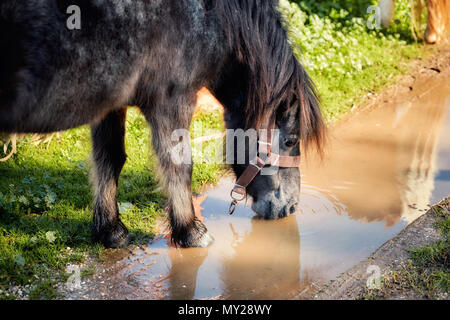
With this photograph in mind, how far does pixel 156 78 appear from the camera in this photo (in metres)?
2.88

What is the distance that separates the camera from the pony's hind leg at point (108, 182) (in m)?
3.43

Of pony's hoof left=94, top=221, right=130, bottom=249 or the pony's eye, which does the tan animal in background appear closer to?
the pony's eye

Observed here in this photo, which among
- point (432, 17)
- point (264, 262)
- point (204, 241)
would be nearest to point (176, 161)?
point (204, 241)

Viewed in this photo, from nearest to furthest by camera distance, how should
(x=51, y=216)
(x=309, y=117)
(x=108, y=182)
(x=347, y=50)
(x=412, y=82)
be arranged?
(x=309, y=117) < (x=108, y=182) < (x=51, y=216) < (x=412, y=82) < (x=347, y=50)

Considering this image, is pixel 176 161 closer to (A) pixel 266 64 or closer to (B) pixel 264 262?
(A) pixel 266 64

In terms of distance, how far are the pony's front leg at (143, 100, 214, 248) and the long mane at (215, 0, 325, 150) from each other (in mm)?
449

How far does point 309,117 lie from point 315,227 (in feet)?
3.31

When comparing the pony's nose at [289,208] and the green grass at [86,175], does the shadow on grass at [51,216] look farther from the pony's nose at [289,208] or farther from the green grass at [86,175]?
the pony's nose at [289,208]

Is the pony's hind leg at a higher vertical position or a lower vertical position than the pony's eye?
lower

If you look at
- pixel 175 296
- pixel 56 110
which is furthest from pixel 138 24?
pixel 175 296

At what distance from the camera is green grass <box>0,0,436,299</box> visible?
3361 millimetres

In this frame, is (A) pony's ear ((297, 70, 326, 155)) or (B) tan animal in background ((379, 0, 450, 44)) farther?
(B) tan animal in background ((379, 0, 450, 44))

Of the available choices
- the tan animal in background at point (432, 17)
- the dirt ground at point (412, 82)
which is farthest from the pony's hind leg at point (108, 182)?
the tan animal in background at point (432, 17)

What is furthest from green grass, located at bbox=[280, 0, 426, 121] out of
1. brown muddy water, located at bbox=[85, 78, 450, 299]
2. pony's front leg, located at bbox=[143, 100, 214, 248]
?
pony's front leg, located at bbox=[143, 100, 214, 248]
